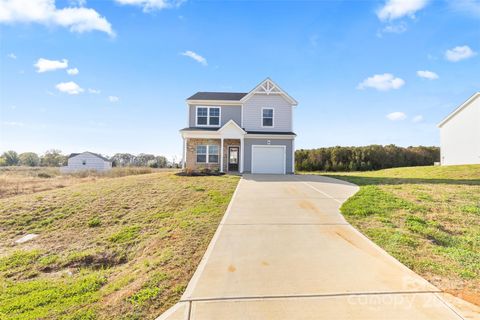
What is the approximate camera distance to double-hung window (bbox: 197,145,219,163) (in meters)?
20.7

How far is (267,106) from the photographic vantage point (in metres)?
21.3

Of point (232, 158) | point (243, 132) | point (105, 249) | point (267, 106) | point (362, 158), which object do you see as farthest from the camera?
point (362, 158)

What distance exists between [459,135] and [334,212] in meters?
21.8

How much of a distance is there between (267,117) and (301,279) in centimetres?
1807

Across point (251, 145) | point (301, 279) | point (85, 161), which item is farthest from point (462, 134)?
point (85, 161)

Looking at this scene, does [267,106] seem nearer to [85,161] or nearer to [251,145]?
[251,145]

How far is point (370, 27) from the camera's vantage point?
13273 mm

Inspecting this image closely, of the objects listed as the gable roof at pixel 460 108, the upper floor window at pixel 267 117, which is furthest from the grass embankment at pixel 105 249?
the gable roof at pixel 460 108

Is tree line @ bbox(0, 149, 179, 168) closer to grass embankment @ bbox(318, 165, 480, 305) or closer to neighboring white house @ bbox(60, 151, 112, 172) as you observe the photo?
neighboring white house @ bbox(60, 151, 112, 172)

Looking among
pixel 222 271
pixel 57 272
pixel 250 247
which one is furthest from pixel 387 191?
pixel 57 272

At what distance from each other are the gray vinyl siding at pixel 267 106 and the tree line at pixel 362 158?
35.9ft

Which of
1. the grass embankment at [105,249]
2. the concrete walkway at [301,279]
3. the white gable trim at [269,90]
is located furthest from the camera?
the white gable trim at [269,90]

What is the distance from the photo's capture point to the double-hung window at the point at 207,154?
20.7m

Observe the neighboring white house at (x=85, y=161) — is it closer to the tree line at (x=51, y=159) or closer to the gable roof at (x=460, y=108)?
the tree line at (x=51, y=159)
